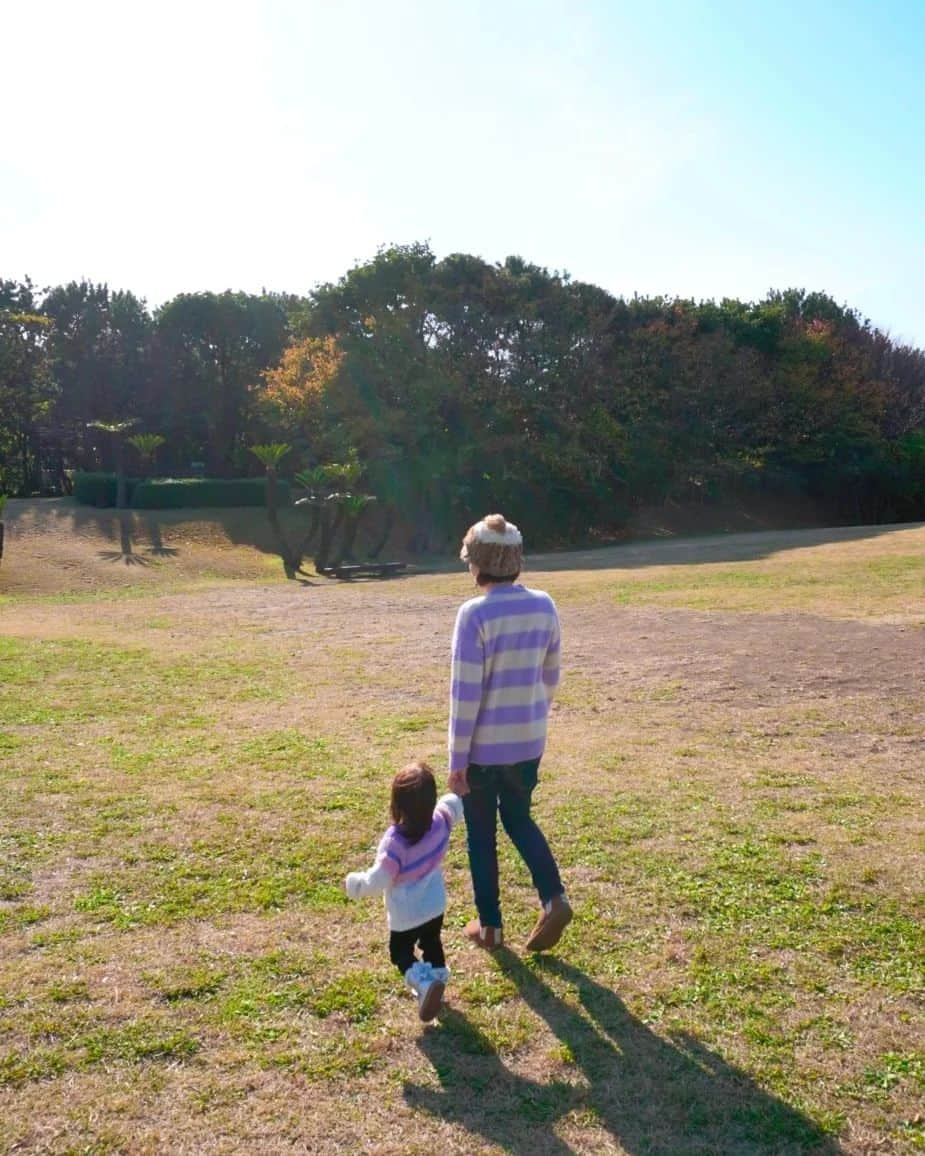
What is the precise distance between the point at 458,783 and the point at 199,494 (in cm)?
2860

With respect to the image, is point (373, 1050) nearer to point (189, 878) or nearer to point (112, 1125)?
point (112, 1125)

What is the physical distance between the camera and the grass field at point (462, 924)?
277 cm

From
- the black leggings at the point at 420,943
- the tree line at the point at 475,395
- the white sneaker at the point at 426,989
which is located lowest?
the white sneaker at the point at 426,989

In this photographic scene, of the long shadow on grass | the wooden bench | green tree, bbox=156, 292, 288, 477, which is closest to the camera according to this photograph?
the long shadow on grass

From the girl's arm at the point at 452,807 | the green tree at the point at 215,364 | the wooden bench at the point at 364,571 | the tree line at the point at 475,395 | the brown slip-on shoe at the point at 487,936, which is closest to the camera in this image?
the girl's arm at the point at 452,807

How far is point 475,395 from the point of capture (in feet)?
93.6

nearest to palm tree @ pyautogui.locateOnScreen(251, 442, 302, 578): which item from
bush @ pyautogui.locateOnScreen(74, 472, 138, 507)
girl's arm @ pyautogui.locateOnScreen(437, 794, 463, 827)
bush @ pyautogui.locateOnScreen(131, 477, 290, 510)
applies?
bush @ pyautogui.locateOnScreen(131, 477, 290, 510)

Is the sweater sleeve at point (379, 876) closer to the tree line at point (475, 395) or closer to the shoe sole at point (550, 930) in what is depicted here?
the shoe sole at point (550, 930)

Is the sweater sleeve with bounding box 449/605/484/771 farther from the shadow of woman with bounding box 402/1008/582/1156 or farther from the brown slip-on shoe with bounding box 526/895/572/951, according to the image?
the shadow of woman with bounding box 402/1008/582/1156

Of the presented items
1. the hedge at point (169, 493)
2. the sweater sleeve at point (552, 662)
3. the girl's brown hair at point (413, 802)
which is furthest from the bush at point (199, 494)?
the girl's brown hair at point (413, 802)

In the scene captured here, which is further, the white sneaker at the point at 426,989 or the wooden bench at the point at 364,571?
the wooden bench at the point at 364,571

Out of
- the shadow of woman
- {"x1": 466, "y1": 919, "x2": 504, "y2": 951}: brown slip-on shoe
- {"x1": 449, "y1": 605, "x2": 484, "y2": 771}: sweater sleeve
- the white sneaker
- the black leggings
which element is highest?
{"x1": 449, "y1": 605, "x2": 484, "y2": 771}: sweater sleeve

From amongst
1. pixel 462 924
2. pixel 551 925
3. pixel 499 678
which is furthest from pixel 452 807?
pixel 462 924

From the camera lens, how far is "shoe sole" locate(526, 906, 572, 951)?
142 inches
